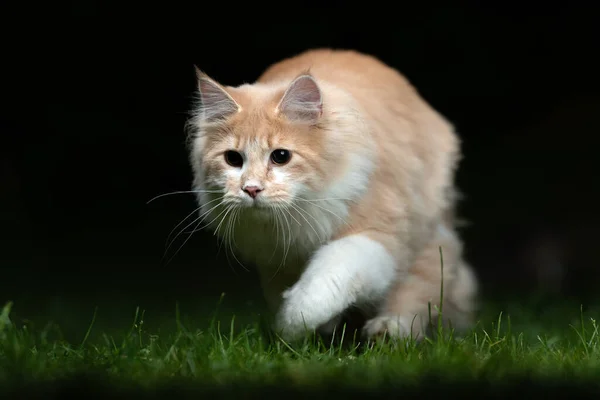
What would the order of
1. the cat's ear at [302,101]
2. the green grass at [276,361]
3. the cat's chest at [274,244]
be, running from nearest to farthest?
1. the green grass at [276,361]
2. the cat's ear at [302,101]
3. the cat's chest at [274,244]

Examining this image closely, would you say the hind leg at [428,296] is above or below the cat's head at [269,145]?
below

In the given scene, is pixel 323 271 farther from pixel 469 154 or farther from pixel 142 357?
pixel 469 154

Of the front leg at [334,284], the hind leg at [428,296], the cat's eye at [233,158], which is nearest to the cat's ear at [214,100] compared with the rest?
the cat's eye at [233,158]

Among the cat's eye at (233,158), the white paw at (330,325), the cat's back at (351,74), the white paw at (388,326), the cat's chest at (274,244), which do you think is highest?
the cat's back at (351,74)

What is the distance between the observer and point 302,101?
3410 mm

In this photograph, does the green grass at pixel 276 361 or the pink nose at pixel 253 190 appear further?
the pink nose at pixel 253 190

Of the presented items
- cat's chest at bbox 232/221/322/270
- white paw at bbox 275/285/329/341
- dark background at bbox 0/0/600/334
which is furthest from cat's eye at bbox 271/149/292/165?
dark background at bbox 0/0/600/334

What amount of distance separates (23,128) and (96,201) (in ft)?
2.85

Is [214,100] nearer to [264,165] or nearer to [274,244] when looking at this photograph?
[264,165]

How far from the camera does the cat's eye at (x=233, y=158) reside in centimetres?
346

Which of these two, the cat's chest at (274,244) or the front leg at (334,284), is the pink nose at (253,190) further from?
the front leg at (334,284)

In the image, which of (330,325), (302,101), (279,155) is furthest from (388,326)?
(302,101)

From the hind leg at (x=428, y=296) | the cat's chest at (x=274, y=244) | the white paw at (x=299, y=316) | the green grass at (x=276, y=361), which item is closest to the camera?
the green grass at (x=276, y=361)

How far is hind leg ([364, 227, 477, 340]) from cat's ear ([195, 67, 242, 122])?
1083 millimetres
